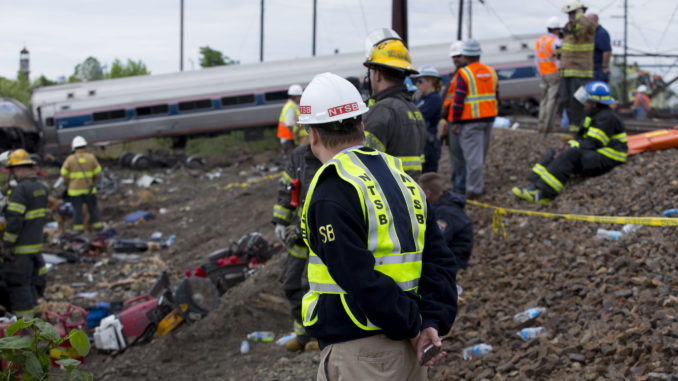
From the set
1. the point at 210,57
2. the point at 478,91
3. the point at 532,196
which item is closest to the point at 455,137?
the point at 478,91

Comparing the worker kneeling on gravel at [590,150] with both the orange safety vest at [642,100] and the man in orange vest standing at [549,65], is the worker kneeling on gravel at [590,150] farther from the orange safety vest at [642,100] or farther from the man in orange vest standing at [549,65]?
the orange safety vest at [642,100]

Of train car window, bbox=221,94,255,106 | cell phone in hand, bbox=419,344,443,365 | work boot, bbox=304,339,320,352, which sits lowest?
work boot, bbox=304,339,320,352

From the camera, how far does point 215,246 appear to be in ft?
37.3

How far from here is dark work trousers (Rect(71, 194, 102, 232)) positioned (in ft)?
41.0

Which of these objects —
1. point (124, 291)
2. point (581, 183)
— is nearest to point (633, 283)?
point (581, 183)

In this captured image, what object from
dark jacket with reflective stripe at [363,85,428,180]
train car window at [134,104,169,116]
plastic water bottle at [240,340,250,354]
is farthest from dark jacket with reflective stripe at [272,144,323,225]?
train car window at [134,104,169,116]

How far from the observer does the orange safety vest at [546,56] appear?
36.7 ft

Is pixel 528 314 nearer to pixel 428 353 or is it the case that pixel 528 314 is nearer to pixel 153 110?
pixel 428 353

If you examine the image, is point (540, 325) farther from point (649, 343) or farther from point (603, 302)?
point (649, 343)

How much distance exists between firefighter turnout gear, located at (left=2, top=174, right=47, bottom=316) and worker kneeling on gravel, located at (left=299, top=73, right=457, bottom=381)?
20.2ft

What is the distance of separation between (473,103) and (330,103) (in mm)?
6131

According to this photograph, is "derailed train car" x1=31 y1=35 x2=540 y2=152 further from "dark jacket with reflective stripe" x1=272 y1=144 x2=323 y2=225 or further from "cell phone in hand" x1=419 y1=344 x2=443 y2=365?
"cell phone in hand" x1=419 y1=344 x2=443 y2=365

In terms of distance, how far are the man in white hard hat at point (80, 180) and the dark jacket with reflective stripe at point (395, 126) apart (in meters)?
9.60

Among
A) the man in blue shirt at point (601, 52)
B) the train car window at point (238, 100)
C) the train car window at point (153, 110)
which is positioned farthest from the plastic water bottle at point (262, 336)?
the train car window at point (153, 110)
